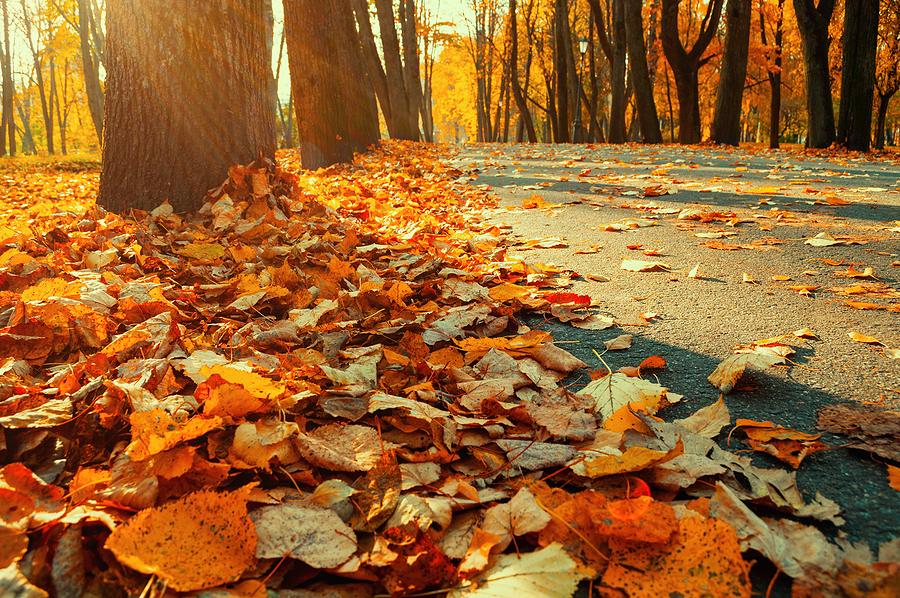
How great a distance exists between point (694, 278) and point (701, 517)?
5.73 ft

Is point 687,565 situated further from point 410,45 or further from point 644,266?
point 410,45

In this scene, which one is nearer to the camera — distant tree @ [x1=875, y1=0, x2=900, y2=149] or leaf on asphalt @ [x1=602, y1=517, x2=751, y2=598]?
leaf on asphalt @ [x1=602, y1=517, x2=751, y2=598]

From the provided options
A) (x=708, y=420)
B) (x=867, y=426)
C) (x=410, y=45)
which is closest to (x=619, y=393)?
(x=708, y=420)

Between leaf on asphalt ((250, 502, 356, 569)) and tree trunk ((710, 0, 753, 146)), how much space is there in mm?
12700

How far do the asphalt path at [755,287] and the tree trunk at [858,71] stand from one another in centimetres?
595

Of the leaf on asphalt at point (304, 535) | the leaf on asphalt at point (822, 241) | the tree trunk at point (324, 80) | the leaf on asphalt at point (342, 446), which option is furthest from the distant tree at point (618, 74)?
the leaf on asphalt at point (304, 535)

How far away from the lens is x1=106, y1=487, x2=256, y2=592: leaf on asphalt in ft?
2.62

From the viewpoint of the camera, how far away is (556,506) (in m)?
1.00

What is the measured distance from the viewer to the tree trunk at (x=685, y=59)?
495 inches

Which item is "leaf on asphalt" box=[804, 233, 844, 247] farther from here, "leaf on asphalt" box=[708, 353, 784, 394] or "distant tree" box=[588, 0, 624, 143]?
"distant tree" box=[588, 0, 624, 143]

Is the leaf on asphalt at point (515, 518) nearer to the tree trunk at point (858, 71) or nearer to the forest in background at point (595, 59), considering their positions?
the forest in background at point (595, 59)

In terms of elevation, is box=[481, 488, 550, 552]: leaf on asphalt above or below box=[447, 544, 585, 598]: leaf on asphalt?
above

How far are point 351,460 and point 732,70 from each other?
12599 millimetres

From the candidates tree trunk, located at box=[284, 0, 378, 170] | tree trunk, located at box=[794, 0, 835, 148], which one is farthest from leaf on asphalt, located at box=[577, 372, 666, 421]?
tree trunk, located at box=[794, 0, 835, 148]
